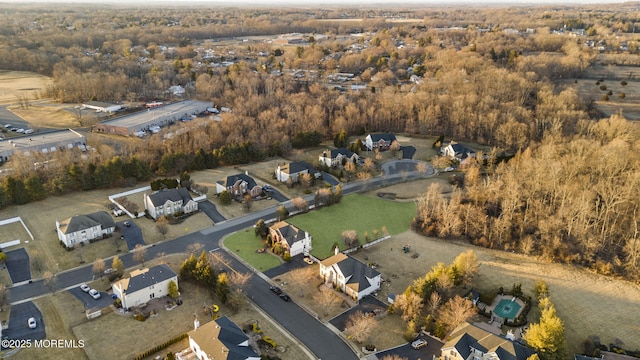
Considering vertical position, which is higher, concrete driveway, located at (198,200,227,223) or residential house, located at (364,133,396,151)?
residential house, located at (364,133,396,151)

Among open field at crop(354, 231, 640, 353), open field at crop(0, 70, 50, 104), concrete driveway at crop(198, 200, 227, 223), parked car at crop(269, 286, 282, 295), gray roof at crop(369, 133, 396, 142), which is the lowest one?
open field at crop(354, 231, 640, 353)

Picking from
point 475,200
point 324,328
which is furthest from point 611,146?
point 324,328

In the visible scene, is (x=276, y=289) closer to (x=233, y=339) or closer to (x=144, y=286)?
(x=233, y=339)

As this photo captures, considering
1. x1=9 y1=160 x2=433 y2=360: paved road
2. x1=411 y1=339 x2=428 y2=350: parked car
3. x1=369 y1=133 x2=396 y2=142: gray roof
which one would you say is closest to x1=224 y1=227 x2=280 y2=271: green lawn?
x1=9 y1=160 x2=433 y2=360: paved road

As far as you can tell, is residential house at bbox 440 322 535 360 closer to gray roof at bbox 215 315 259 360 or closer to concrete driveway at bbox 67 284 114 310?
gray roof at bbox 215 315 259 360

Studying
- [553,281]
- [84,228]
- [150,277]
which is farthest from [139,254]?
[553,281]

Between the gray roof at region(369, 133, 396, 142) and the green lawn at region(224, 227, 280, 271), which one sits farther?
the gray roof at region(369, 133, 396, 142)
